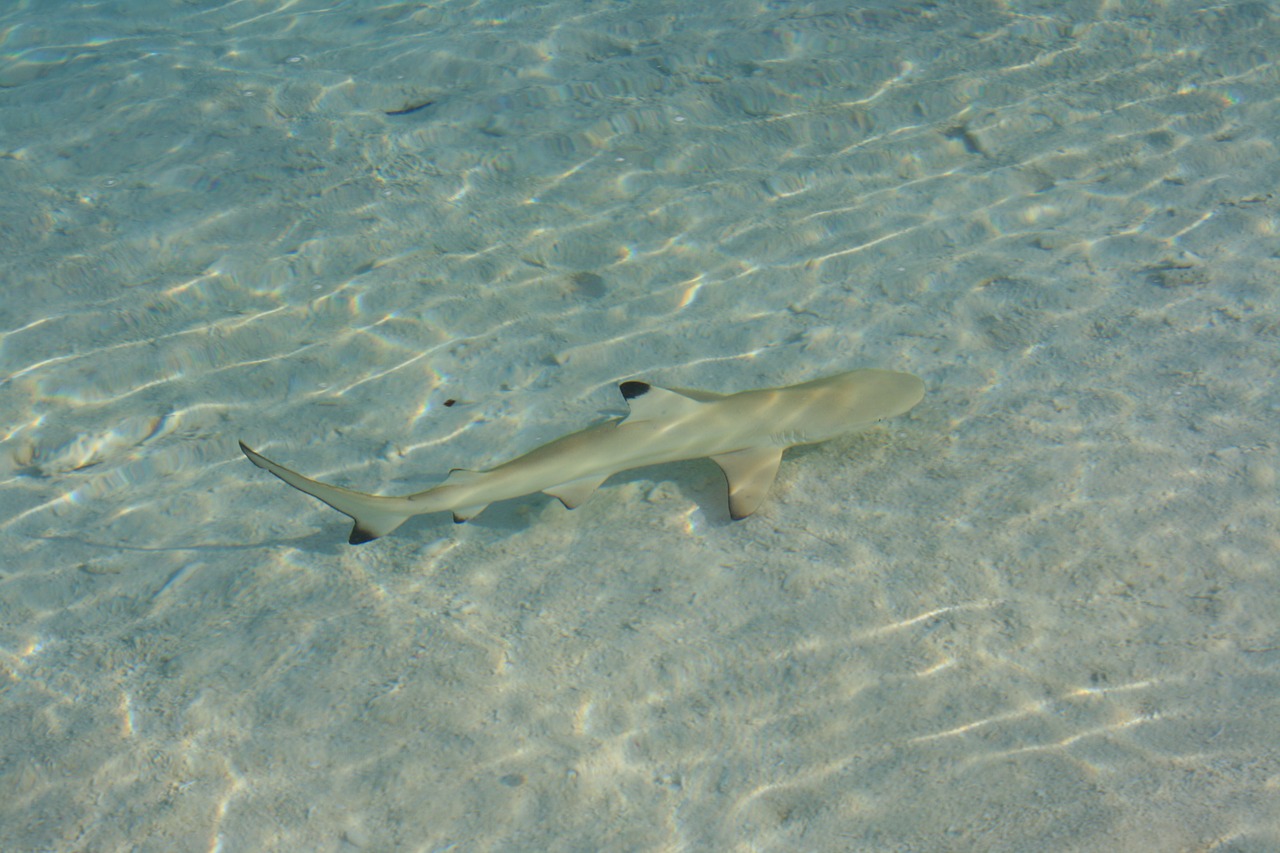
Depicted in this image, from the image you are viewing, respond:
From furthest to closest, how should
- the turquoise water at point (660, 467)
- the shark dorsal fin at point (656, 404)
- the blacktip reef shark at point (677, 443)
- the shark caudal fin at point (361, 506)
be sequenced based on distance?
1. the shark dorsal fin at point (656, 404)
2. the blacktip reef shark at point (677, 443)
3. the shark caudal fin at point (361, 506)
4. the turquoise water at point (660, 467)

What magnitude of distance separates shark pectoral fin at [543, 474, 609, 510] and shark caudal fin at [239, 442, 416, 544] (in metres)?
0.62

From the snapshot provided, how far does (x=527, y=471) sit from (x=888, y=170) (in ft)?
13.4

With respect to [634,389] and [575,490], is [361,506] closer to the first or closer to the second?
[575,490]

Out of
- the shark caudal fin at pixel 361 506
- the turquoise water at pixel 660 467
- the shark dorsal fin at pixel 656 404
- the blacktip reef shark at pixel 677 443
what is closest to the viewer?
the turquoise water at pixel 660 467

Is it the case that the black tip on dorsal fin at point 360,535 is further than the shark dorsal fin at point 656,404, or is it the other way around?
the shark dorsal fin at point 656,404

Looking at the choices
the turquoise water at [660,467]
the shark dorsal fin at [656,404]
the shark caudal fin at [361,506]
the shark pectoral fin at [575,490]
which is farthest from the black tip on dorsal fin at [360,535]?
the shark dorsal fin at [656,404]

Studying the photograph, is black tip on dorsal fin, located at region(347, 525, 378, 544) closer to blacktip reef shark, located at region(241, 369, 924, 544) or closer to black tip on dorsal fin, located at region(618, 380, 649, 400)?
blacktip reef shark, located at region(241, 369, 924, 544)

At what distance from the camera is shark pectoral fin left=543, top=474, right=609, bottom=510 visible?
424cm

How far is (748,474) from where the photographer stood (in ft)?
14.2

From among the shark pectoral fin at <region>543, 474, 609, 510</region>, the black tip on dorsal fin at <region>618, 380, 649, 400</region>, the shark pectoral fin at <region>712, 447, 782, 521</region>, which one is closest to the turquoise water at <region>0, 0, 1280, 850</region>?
the shark pectoral fin at <region>712, 447, 782, 521</region>

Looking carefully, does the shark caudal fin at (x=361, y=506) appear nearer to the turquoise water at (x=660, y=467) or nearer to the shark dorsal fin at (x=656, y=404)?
the turquoise water at (x=660, y=467)

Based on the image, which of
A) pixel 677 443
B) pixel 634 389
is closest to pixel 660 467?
pixel 677 443

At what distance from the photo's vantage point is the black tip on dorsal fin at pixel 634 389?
4.18 metres

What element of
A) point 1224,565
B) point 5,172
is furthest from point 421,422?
point 5,172
